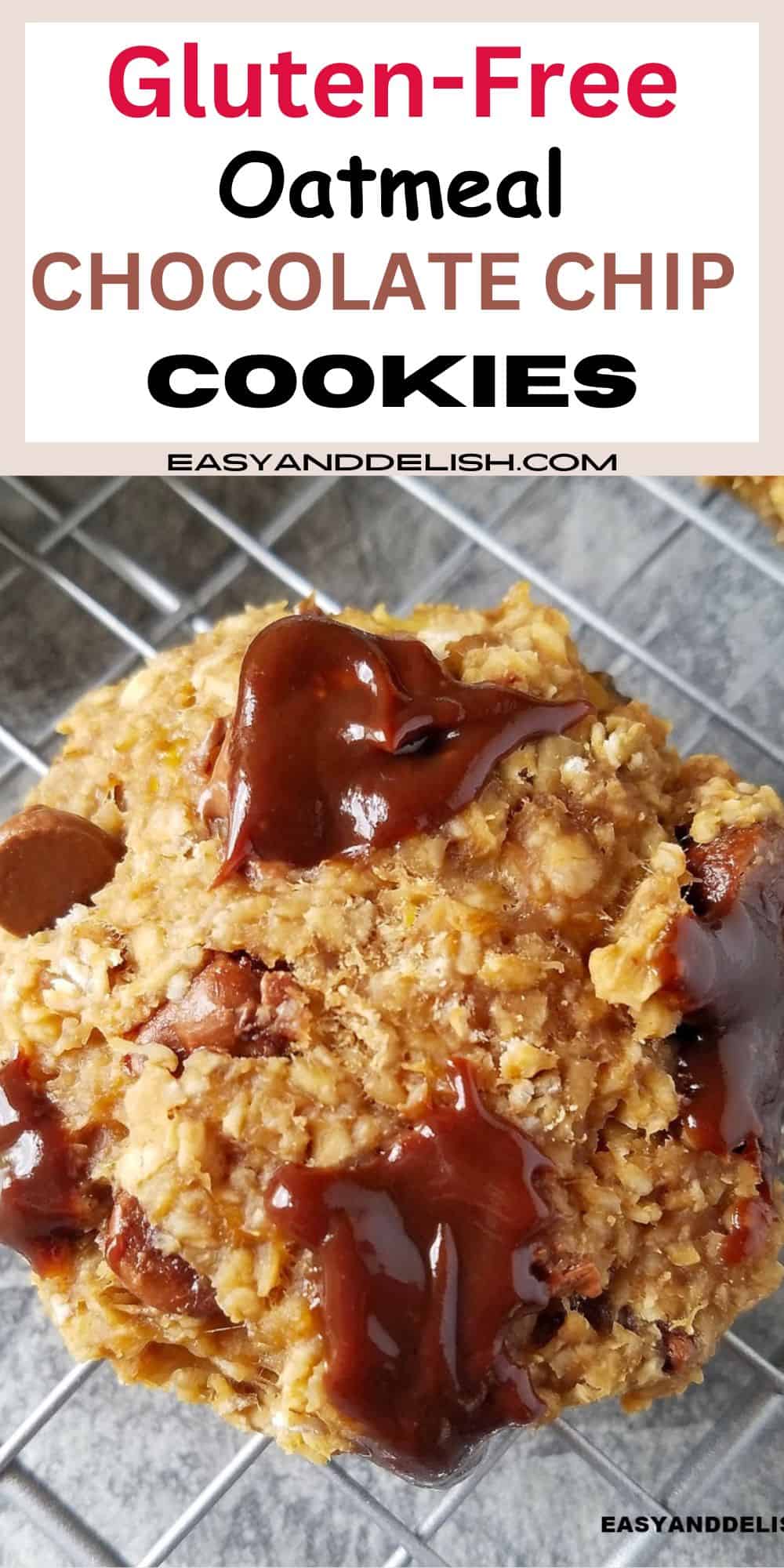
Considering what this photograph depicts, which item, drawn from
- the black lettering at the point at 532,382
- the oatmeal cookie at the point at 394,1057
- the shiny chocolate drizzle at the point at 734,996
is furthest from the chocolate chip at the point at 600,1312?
the black lettering at the point at 532,382

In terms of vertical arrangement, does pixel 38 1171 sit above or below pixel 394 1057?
below

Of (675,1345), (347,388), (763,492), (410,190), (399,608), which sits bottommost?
(675,1345)

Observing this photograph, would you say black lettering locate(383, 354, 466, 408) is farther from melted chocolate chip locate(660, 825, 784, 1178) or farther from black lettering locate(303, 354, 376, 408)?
melted chocolate chip locate(660, 825, 784, 1178)

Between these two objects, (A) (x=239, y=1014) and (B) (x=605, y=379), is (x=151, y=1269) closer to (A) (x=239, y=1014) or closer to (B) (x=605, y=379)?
(A) (x=239, y=1014)

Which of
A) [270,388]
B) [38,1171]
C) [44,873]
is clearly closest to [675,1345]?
[38,1171]

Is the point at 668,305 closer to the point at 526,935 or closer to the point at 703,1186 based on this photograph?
the point at 526,935

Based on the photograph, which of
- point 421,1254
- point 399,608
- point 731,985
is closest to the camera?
point 421,1254

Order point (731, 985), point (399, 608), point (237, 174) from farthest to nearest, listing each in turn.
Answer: point (399, 608)
point (237, 174)
point (731, 985)
